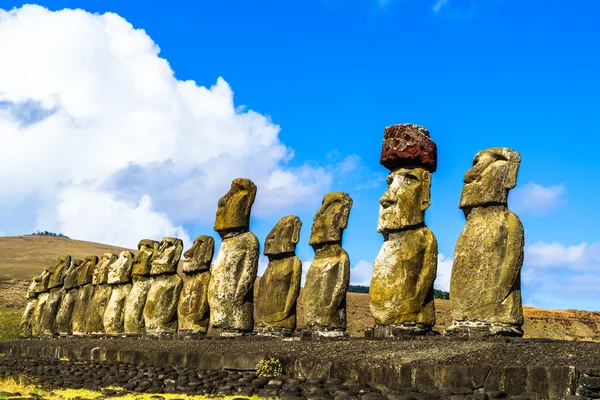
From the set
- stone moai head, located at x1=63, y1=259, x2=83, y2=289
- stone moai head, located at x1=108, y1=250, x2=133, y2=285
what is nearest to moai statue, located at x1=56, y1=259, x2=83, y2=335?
stone moai head, located at x1=63, y1=259, x2=83, y2=289

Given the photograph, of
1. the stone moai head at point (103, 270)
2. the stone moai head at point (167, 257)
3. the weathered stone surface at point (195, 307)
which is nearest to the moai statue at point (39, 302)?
the stone moai head at point (103, 270)

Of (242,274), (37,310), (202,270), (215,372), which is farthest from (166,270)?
(37,310)

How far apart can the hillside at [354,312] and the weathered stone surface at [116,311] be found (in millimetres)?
6689

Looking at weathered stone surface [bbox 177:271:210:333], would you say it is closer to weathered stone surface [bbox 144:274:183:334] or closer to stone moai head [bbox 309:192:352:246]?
weathered stone surface [bbox 144:274:183:334]

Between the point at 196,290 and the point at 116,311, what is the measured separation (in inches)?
239

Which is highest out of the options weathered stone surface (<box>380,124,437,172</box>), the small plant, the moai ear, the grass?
weathered stone surface (<box>380,124,437,172</box>)

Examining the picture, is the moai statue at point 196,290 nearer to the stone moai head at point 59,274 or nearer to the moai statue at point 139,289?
the moai statue at point 139,289

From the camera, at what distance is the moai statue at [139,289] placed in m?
22.7

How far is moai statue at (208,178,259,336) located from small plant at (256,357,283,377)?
21.7ft

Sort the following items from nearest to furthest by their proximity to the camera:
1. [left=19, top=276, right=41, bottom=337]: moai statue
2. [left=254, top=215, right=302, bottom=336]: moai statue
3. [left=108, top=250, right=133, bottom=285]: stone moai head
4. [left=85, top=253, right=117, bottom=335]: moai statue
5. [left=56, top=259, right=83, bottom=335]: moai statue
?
[left=254, top=215, right=302, bottom=336]: moai statue
[left=108, top=250, right=133, bottom=285]: stone moai head
[left=85, top=253, right=117, bottom=335]: moai statue
[left=56, top=259, right=83, bottom=335]: moai statue
[left=19, top=276, right=41, bottom=337]: moai statue

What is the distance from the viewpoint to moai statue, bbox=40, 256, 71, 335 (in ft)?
100

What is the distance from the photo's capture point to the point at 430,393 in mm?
8344

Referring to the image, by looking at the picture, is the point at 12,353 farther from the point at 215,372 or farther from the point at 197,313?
the point at 215,372

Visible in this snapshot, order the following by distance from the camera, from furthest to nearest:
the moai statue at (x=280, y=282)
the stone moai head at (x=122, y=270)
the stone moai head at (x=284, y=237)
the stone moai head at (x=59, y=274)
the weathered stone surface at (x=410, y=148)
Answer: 1. the stone moai head at (x=59, y=274)
2. the stone moai head at (x=122, y=270)
3. the stone moai head at (x=284, y=237)
4. the moai statue at (x=280, y=282)
5. the weathered stone surface at (x=410, y=148)
